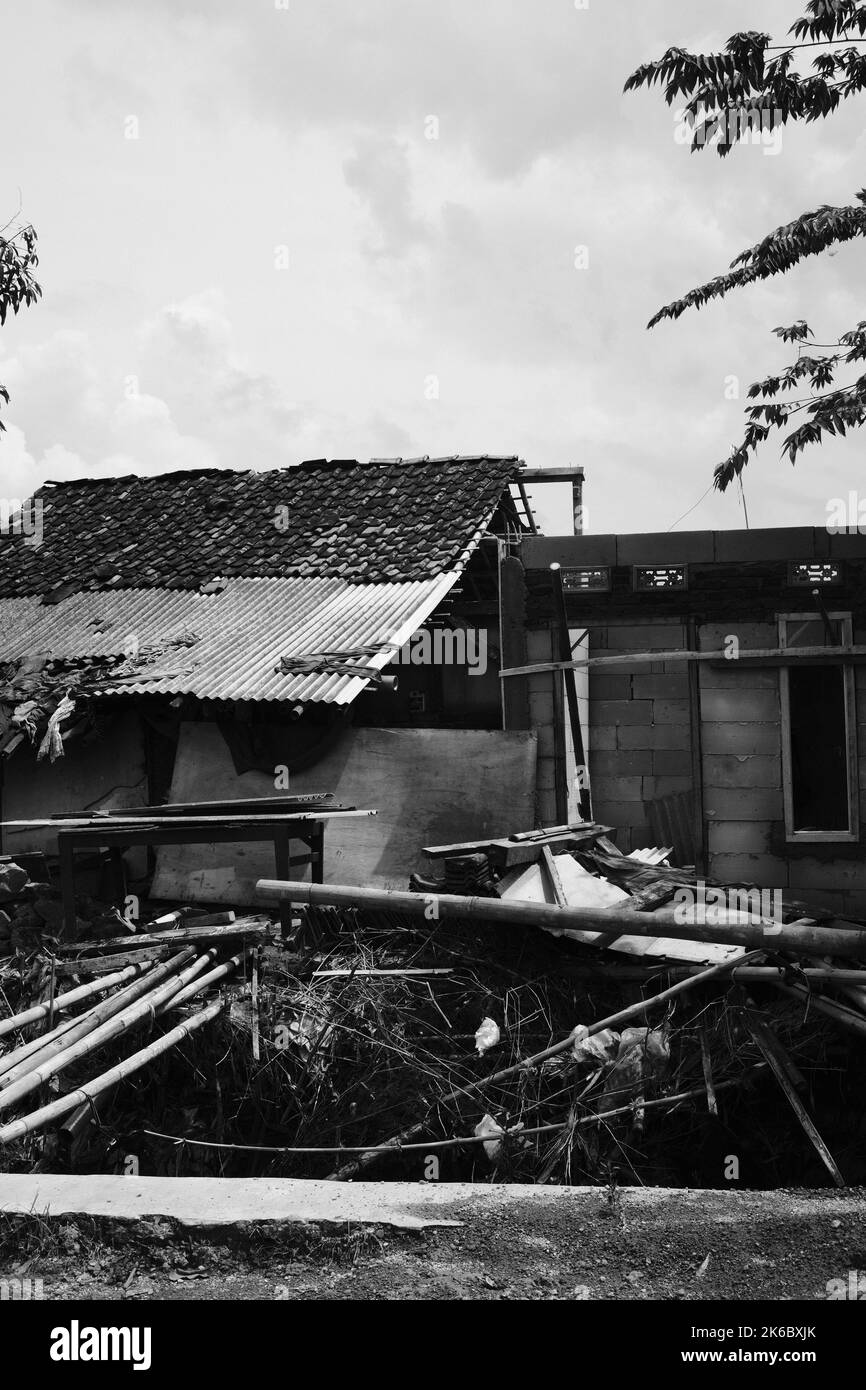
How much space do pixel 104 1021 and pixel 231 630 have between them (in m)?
6.19

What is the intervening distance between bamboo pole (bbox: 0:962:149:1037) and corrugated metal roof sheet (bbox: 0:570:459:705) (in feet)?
10.6

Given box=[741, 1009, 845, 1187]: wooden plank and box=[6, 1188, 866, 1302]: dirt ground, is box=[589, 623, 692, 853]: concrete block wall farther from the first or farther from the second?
box=[6, 1188, 866, 1302]: dirt ground

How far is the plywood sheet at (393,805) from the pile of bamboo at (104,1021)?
2.17m

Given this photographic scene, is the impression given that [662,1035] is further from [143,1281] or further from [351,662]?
[351,662]

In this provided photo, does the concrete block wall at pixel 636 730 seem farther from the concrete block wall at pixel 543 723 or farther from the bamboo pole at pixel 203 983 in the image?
the bamboo pole at pixel 203 983

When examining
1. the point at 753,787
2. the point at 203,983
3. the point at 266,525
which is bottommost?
the point at 203,983

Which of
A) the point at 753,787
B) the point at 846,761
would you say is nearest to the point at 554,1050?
the point at 753,787

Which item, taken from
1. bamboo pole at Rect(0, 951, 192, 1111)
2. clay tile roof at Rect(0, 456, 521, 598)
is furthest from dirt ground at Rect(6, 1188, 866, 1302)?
clay tile roof at Rect(0, 456, 521, 598)

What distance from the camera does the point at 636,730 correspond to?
32.8 ft

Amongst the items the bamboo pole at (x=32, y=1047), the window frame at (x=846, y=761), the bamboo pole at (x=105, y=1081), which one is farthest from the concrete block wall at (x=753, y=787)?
the bamboo pole at (x=32, y=1047)

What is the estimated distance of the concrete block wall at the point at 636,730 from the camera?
32.2 ft

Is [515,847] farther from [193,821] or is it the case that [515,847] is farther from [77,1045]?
[77,1045]

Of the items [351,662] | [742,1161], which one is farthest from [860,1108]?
[351,662]

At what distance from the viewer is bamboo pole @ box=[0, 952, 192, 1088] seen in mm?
5852
